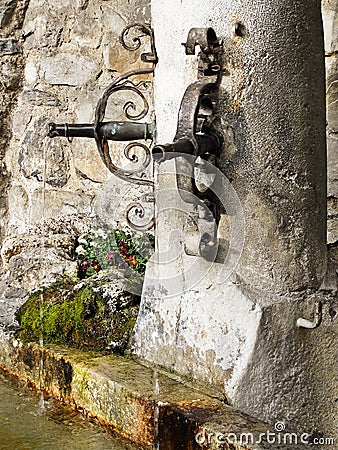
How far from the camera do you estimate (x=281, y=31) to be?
5.31ft

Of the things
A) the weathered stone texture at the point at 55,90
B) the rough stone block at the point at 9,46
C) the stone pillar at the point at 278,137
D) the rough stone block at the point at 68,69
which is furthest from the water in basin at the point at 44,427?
the rough stone block at the point at 9,46

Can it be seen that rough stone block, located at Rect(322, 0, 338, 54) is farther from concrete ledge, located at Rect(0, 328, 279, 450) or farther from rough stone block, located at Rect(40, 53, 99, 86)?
rough stone block, located at Rect(40, 53, 99, 86)

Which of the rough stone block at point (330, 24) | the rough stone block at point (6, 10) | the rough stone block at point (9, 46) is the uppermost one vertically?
the rough stone block at point (6, 10)

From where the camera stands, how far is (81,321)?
203 centimetres

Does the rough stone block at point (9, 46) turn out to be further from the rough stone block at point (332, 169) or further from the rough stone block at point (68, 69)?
the rough stone block at point (332, 169)

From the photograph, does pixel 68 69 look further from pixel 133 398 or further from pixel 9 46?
pixel 133 398

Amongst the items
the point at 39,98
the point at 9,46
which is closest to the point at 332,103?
the point at 39,98

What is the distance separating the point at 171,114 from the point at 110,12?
5.16 ft

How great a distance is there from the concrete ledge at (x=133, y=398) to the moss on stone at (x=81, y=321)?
0.28ft

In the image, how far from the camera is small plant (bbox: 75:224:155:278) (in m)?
2.74

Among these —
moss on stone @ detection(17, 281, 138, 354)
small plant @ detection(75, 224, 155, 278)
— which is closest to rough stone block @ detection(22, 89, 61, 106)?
small plant @ detection(75, 224, 155, 278)

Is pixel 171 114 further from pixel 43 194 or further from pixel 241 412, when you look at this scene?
pixel 43 194

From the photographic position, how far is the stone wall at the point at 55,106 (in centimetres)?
318

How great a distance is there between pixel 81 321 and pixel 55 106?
1.62m
